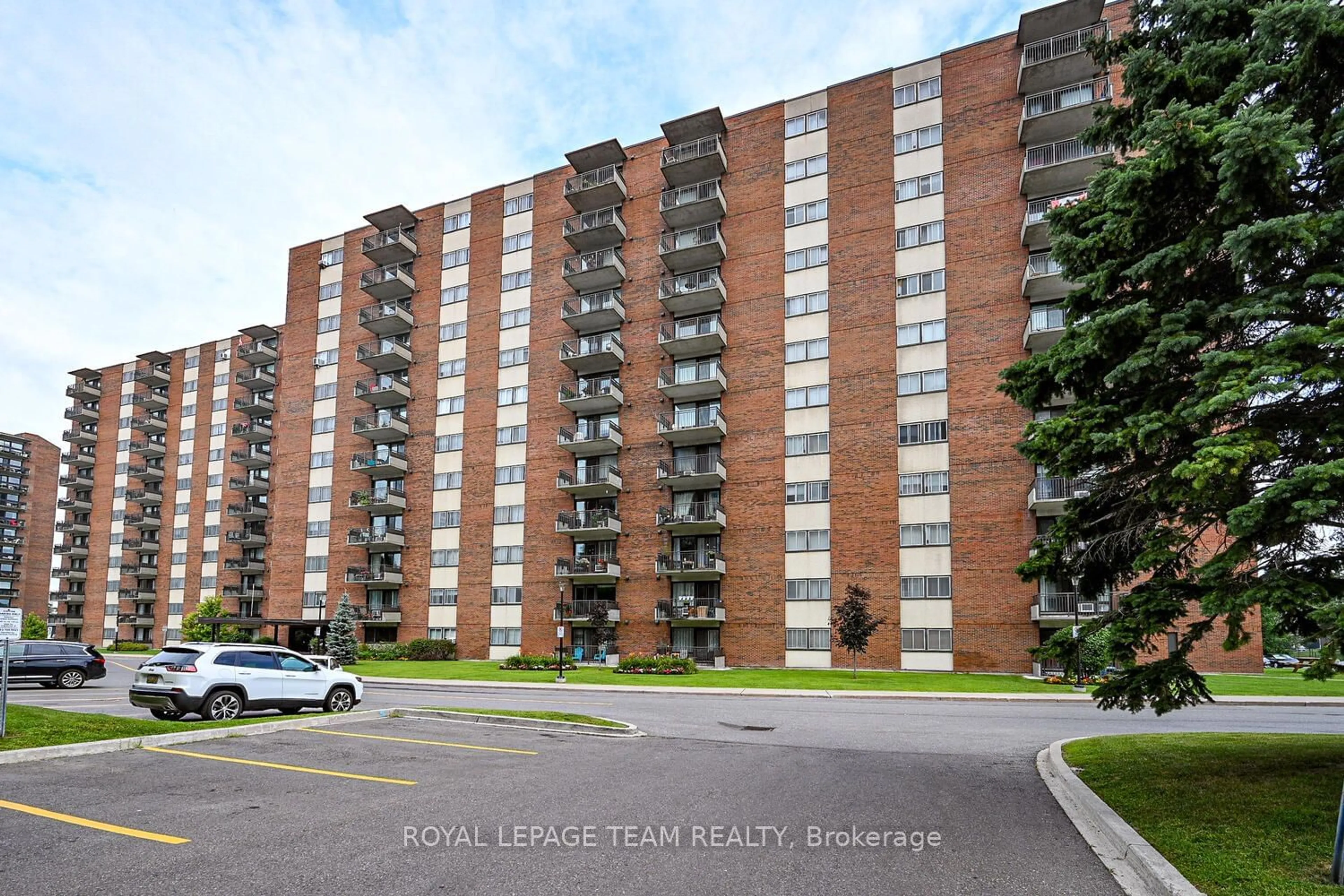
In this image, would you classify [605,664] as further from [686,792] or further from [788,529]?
[686,792]

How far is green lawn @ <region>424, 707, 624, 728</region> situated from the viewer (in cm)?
1619

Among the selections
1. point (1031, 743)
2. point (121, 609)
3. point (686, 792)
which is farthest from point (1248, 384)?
point (121, 609)

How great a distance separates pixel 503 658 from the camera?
155ft

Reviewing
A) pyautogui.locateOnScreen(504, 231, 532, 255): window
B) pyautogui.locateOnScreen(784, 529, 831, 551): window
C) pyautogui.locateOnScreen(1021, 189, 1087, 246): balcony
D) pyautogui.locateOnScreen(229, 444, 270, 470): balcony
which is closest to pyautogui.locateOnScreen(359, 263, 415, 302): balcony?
pyautogui.locateOnScreen(504, 231, 532, 255): window

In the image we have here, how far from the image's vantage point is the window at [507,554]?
47688 millimetres

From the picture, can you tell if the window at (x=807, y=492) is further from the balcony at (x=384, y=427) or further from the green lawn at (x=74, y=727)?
the green lawn at (x=74, y=727)

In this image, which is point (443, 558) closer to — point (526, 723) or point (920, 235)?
point (920, 235)

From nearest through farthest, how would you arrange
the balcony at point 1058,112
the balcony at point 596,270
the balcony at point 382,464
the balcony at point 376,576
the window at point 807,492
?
the balcony at point 1058,112 → the window at point 807,492 → the balcony at point 596,270 → the balcony at point 376,576 → the balcony at point 382,464

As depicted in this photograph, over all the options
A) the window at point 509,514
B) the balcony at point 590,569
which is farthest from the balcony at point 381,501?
the balcony at point 590,569

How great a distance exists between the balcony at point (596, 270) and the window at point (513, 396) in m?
7.31

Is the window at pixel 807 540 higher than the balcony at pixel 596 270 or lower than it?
lower

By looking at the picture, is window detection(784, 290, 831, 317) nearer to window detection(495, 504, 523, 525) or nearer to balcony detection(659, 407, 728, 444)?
balcony detection(659, 407, 728, 444)

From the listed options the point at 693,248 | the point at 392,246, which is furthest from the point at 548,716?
the point at 392,246

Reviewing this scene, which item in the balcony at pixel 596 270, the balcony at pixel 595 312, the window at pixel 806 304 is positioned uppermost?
the balcony at pixel 596 270
